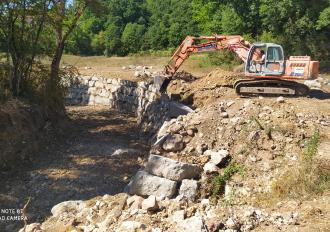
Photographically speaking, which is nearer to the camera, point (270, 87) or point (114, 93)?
point (270, 87)

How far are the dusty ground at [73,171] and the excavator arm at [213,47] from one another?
2651 mm

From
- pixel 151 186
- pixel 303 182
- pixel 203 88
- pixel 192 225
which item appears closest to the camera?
pixel 192 225

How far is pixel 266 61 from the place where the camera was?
13.1 metres

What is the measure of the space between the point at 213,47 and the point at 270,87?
2434 millimetres

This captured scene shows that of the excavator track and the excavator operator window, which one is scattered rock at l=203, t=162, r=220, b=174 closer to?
the excavator track

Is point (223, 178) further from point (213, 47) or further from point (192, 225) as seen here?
point (213, 47)

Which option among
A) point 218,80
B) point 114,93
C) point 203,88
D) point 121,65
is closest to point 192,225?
point 203,88

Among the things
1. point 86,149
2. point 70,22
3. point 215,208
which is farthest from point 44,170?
point 70,22

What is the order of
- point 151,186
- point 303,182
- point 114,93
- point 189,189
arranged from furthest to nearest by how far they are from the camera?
point 114,93 → point 151,186 → point 189,189 → point 303,182

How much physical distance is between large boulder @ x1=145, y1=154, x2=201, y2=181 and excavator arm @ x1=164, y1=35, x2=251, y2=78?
5.83 metres

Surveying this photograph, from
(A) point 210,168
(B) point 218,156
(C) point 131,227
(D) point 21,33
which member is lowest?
(C) point 131,227

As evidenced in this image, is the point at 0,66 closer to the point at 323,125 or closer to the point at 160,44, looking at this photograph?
the point at 323,125

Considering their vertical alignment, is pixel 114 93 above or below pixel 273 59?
below

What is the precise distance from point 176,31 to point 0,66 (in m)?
27.5
